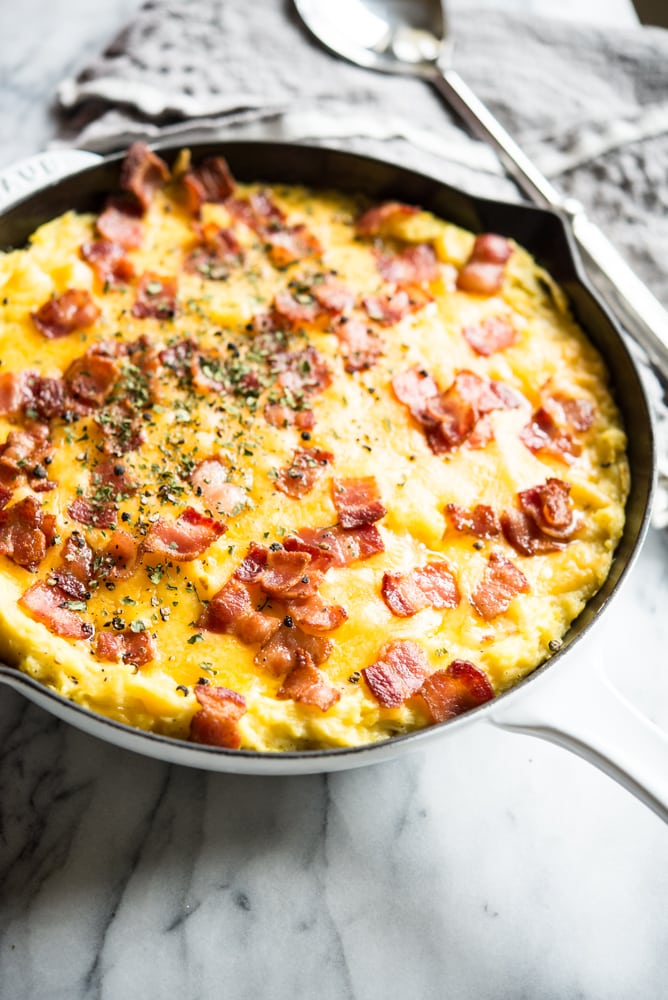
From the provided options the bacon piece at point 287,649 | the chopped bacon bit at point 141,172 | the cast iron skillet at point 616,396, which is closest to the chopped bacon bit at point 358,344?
the cast iron skillet at point 616,396

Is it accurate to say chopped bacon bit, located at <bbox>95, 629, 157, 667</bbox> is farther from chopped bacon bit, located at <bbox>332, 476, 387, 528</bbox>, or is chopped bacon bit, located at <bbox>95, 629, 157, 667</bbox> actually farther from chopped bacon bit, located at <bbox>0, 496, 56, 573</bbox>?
chopped bacon bit, located at <bbox>332, 476, 387, 528</bbox>

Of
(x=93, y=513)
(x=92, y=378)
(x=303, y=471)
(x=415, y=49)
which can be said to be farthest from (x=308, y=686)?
(x=415, y=49)

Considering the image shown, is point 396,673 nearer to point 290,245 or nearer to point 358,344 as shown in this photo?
point 358,344

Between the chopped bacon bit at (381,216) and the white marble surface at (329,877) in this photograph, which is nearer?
the white marble surface at (329,877)

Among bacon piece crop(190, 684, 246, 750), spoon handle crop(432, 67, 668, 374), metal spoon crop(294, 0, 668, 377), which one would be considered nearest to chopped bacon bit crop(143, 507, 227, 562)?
bacon piece crop(190, 684, 246, 750)

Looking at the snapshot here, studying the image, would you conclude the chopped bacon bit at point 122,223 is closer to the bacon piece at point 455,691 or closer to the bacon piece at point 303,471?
the bacon piece at point 303,471

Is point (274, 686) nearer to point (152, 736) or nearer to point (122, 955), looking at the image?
point (152, 736)

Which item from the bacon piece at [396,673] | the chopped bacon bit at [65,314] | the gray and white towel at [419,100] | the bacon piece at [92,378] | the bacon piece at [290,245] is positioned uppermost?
the gray and white towel at [419,100]
